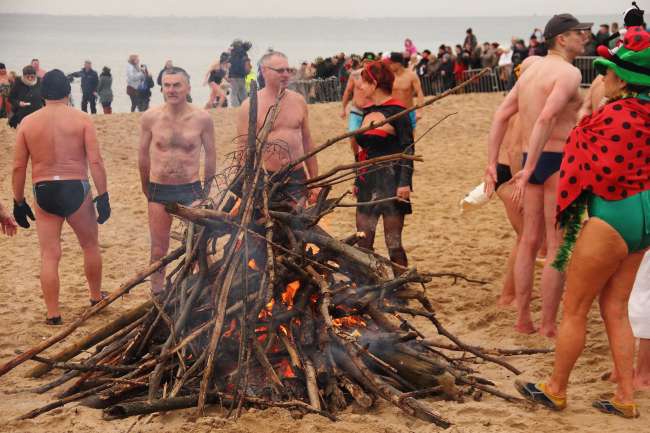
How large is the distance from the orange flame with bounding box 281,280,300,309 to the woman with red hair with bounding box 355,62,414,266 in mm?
2000

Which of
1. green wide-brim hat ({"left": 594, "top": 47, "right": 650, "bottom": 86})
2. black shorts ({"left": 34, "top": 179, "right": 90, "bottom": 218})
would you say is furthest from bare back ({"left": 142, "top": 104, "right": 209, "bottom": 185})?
green wide-brim hat ({"left": 594, "top": 47, "right": 650, "bottom": 86})

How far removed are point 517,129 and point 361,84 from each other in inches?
50.3

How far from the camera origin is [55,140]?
6.46 metres

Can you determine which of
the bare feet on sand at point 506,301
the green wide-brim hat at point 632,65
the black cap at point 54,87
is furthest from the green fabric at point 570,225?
the black cap at point 54,87

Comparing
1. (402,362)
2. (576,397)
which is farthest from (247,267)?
(576,397)

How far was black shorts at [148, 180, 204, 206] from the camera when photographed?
21.9 ft

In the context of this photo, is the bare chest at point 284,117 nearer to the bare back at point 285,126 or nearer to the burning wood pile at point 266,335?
the bare back at point 285,126

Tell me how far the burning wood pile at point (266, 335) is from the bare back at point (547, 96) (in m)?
1.55

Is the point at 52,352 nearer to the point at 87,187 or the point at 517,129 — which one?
the point at 87,187

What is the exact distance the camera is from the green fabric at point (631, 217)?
4.11 metres

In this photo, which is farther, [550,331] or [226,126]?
[226,126]

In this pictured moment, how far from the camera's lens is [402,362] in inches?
175

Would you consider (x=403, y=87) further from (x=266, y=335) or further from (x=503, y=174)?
(x=266, y=335)


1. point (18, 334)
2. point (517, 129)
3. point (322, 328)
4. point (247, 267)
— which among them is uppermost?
point (517, 129)
